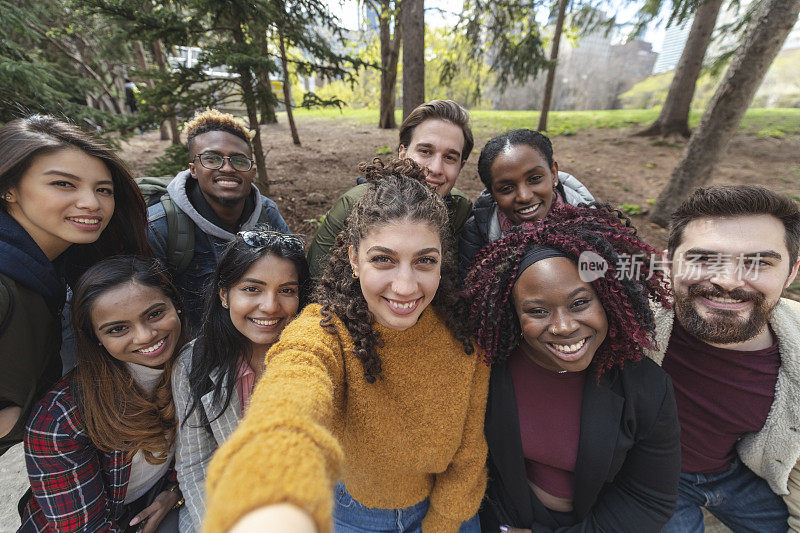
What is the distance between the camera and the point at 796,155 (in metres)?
A: 8.98

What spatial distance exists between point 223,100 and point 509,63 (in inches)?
273

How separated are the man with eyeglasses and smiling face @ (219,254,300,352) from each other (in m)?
1.01

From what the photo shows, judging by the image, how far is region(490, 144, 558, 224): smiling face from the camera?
246cm

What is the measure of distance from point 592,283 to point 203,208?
3.05m

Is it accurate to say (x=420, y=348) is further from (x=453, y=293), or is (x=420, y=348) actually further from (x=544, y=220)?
(x=544, y=220)

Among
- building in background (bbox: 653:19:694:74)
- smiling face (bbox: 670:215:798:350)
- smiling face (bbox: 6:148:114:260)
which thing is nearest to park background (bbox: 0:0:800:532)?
smiling face (bbox: 6:148:114:260)

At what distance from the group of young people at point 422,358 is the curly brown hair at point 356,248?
0.01 m

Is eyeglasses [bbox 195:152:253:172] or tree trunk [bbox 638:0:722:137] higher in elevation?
tree trunk [bbox 638:0:722:137]

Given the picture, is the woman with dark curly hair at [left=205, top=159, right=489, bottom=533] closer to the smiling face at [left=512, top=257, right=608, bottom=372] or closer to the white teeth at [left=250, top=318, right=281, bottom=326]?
the smiling face at [left=512, top=257, right=608, bottom=372]

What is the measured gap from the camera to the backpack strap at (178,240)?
2773 mm

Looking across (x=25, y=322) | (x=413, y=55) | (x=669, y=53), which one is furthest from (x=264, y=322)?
(x=669, y=53)

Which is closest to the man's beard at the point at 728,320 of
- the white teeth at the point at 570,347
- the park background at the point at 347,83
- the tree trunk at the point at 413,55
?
the white teeth at the point at 570,347

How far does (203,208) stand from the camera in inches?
121

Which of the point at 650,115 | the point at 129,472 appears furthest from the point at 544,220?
the point at 650,115
